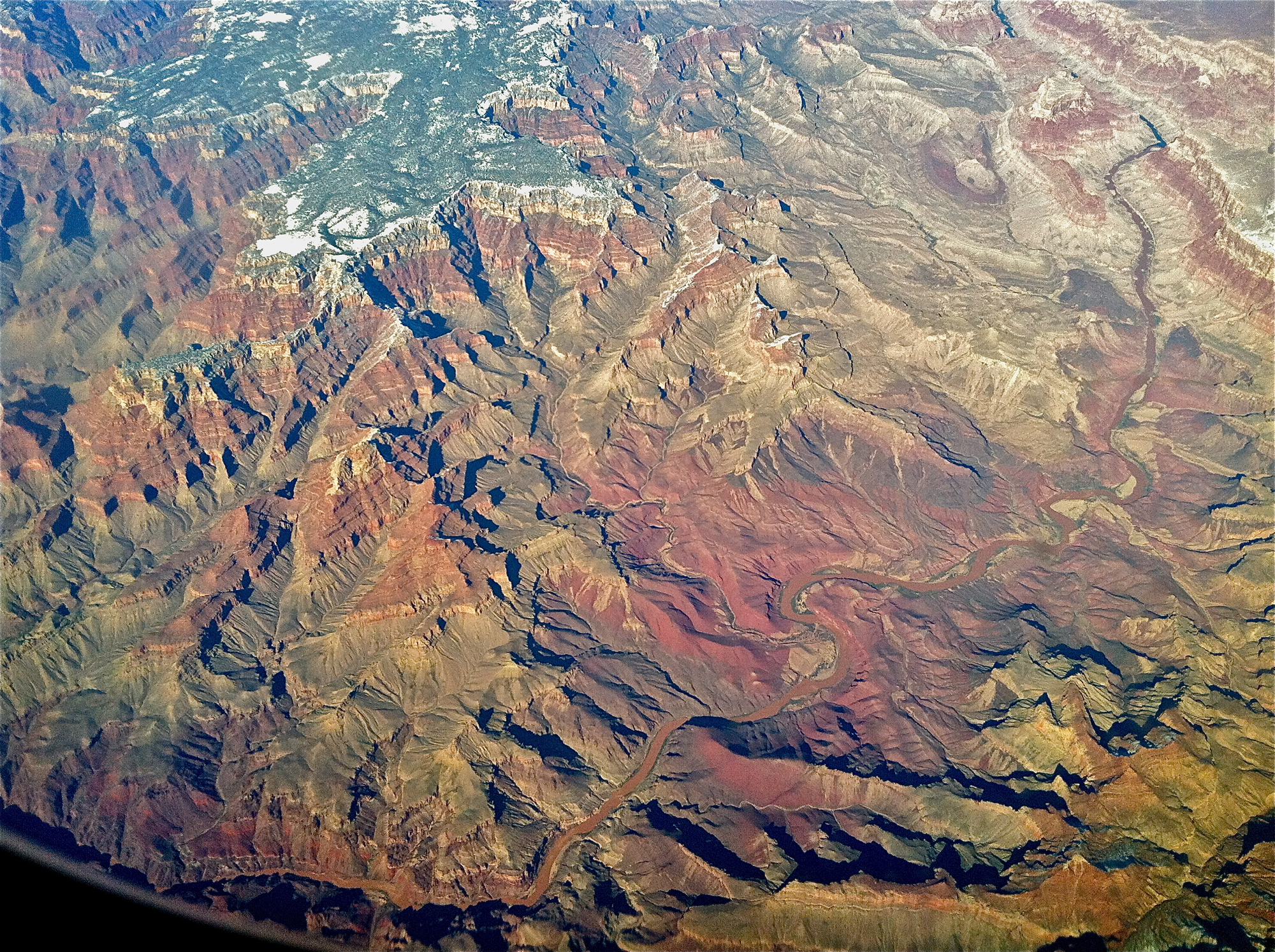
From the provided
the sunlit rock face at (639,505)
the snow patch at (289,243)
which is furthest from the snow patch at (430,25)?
the snow patch at (289,243)

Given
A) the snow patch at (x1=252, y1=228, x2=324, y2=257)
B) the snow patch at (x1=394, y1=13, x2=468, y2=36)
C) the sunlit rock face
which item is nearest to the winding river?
the sunlit rock face

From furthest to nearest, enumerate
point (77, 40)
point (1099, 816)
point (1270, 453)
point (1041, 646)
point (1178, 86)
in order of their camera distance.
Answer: point (77, 40)
point (1178, 86)
point (1270, 453)
point (1041, 646)
point (1099, 816)

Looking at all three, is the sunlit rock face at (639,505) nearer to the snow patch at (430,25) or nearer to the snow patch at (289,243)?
the snow patch at (289,243)

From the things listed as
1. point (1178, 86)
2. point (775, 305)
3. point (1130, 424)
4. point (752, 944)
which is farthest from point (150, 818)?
point (1178, 86)

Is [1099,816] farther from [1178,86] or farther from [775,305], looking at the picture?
[1178,86]

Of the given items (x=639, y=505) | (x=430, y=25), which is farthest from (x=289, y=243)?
(x=430, y=25)

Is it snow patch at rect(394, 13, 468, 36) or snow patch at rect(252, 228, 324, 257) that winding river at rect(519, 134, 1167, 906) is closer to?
snow patch at rect(252, 228, 324, 257)

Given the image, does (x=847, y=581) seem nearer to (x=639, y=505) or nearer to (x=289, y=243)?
(x=639, y=505)
